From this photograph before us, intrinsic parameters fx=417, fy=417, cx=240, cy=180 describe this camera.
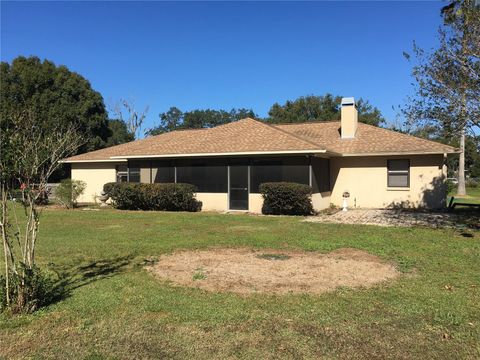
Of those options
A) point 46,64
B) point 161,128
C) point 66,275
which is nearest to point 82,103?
point 46,64

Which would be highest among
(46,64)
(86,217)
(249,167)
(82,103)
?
(46,64)

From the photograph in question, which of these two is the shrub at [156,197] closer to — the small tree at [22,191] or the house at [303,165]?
the house at [303,165]

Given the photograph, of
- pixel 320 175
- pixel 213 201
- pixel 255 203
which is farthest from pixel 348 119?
pixel 213 201

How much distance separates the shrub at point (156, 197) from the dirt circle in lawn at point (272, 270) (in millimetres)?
9465

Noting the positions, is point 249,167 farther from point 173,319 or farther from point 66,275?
point 173,319

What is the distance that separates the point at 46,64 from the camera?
35469 mm

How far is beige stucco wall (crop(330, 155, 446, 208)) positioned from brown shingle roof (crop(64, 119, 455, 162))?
641mm

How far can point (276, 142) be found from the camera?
17.4 m

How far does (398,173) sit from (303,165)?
16.1ft

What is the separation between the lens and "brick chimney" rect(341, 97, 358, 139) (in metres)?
20.7

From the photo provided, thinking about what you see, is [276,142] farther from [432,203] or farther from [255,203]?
[432,203]

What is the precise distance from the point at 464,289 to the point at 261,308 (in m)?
3.00

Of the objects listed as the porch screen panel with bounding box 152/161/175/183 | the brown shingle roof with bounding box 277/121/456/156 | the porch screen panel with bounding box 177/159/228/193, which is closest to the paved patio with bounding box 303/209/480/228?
the brown shingle roof with bounding box 277/121/456/156

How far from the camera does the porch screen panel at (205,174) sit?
18422 mm
